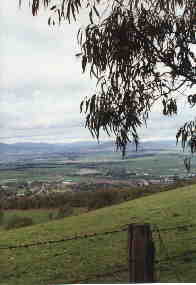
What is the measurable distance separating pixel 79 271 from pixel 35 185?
69.1 feet

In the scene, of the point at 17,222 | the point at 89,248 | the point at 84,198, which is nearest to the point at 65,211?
the point at 84,198

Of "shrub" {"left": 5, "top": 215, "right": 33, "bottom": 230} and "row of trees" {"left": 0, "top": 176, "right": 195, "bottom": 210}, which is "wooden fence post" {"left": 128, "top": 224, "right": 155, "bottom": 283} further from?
"row of trees" {"left": 0, "top": 176, "right": 195, "bottom": 210}

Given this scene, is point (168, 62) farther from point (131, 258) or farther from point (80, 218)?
point (80, 218)

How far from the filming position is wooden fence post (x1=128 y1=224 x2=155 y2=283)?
18.2ft

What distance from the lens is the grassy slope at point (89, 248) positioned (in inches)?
460

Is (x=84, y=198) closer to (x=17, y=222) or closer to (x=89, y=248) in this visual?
(x=17, y=222)

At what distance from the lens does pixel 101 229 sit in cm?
1734

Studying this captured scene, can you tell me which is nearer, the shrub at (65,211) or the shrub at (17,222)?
the shrub at (17,222)

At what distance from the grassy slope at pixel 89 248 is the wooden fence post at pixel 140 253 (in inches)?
175

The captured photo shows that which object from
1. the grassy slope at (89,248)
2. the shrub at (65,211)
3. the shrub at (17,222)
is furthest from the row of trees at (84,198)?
the grassy slope at (89,248)

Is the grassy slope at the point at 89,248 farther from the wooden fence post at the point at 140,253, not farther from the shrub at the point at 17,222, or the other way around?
the wooden fence post at the point at 140,253

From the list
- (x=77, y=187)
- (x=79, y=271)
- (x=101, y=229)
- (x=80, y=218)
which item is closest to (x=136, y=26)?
(x=79, y=271)

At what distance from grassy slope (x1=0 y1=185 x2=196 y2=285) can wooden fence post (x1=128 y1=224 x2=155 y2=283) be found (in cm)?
445

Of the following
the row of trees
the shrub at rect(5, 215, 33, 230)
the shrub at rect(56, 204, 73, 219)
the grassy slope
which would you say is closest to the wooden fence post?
the grassy slope
